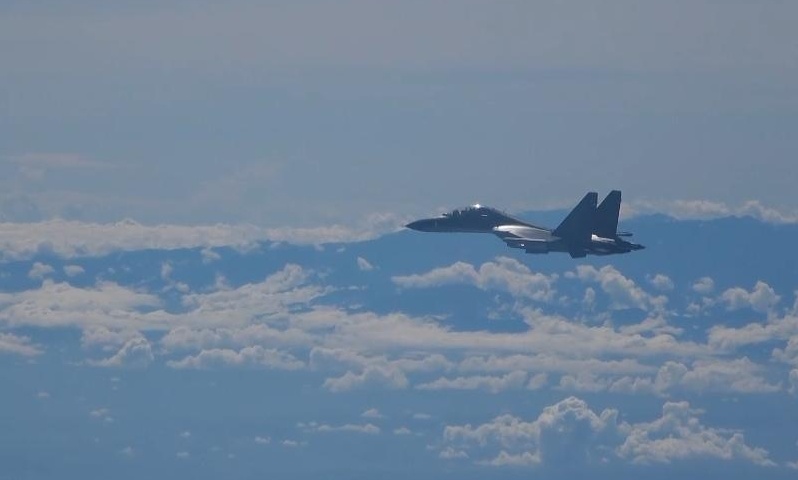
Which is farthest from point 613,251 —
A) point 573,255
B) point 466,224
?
point 466,224

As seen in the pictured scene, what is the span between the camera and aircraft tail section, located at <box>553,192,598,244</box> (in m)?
145

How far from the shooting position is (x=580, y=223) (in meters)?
145

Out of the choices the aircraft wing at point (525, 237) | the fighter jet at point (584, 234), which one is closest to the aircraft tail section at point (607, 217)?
the fighter jet at point (584, 234)

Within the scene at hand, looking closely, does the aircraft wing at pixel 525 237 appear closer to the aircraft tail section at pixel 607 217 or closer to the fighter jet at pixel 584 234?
the fighter jet at pixel 584 234

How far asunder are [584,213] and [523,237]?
739 centimetres

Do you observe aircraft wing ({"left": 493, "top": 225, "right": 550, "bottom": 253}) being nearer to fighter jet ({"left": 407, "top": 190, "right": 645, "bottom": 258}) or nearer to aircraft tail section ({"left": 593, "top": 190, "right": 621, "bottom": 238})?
fighter jet ({"left": 407, "top": 190, "right": 645, "bottom": 258})

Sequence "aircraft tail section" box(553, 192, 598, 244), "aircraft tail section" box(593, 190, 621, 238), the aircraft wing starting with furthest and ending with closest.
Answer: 1. "aircraft tail section" box(593, 190, 621, 238)
2. "aircraft tail section" box(553, 192, 598, 244)
3. the aircraft wing

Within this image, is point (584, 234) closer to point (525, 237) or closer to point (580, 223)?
point (580, 223)

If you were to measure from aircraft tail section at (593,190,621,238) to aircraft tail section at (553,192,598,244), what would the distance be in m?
1.22

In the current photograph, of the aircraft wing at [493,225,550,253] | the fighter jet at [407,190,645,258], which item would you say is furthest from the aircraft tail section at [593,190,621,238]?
the aircraft wing at [493,225,550,253]

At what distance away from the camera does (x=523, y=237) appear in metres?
148

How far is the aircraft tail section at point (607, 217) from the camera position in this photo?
146500 mm

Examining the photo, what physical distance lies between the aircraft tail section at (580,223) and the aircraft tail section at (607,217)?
1.22 metres

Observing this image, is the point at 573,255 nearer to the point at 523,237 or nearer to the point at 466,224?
the point at 523,237
